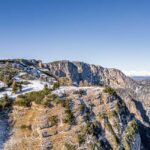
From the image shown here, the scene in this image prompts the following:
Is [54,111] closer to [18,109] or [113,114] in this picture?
[18,109]

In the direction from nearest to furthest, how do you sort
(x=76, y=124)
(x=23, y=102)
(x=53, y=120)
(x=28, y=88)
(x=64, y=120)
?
(x=53, y=120) → (x=64, y=120) → (x=76, y=124) → (x=23, y=102) → (x=28, y=88)

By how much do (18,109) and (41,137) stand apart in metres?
9.60

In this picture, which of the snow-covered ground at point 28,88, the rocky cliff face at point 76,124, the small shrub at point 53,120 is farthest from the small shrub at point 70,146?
the snow-covered ground at point 28,88

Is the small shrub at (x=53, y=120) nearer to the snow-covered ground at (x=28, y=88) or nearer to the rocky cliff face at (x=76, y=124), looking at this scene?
the rocky cliff face at (x=76, y=124)

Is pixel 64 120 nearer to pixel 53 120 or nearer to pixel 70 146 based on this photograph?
pixel 53 120

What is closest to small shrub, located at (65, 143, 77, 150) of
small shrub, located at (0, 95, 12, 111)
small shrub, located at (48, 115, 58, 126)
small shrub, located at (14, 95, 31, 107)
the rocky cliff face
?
the rocky cliff face

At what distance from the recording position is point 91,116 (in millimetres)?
70625

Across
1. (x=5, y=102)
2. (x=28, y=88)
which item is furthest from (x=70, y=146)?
(x=28, y=88)

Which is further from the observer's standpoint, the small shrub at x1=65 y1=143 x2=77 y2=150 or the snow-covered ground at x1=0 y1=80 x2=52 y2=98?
the snow-covered ground at x1=0 y1=80 x2=52 y2=98

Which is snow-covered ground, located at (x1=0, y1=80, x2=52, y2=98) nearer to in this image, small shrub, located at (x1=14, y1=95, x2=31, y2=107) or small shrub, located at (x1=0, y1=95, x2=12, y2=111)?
small shrub, located at (x1=0, y1=95, x2=12, y2=111)

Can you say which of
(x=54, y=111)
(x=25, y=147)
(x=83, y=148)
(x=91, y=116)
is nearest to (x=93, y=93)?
(x=91, y=116)

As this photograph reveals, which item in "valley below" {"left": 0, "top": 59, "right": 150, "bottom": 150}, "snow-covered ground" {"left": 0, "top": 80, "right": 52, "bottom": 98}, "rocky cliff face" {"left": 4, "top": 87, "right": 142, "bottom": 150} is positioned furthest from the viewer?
"snow-covered ground" {"left": 0, "top": 80, "right": 52, "bottom": 98}

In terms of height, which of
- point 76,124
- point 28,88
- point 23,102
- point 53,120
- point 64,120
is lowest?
point 76,124

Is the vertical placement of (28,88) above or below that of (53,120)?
above
